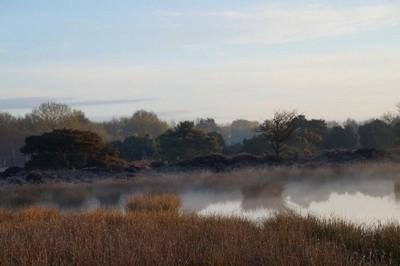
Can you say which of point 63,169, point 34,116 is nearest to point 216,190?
point 63,169

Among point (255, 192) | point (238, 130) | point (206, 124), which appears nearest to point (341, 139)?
point (255, 192)

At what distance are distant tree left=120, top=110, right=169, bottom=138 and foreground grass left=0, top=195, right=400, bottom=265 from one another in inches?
2700

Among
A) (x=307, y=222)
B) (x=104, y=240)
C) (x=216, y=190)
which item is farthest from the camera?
(x=216, y=190)

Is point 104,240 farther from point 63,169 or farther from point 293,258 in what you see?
point 63,169

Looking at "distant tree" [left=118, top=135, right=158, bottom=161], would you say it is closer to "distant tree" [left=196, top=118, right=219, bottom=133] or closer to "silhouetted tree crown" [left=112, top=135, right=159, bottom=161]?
"silhouetted tree crown" [left=112, top=135, right=159, bottom=161]

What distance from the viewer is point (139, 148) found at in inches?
1722

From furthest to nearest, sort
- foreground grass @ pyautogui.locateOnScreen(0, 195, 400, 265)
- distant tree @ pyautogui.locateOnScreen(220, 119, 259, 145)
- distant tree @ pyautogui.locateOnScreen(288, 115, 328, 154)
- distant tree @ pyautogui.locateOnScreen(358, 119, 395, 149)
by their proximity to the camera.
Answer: distant tree @ pyautogui.locateOnScreen(220, 119, 259, 145) < distant tree @ pyautogui.locateOnScreen(288, 115, 328, 154) < distant tree @ pyautogui.locateOnScreen(358, 119, 395, 149) < foreground grass @ pyautogui.locateOnScreen(0, 195, 400, 265)

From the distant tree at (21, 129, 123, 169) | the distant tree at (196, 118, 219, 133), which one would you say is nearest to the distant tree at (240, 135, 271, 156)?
the distant tree at (21, 129, 123, 169)

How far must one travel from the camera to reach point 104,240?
7.71 m

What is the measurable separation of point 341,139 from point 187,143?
12.0 meters

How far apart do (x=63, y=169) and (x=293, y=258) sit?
2391 cm

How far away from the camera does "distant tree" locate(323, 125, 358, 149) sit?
41862 mm

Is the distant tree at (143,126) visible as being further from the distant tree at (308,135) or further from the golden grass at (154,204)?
the golden grass at (154,204)

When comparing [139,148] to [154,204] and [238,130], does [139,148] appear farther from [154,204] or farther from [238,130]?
[238,130]
